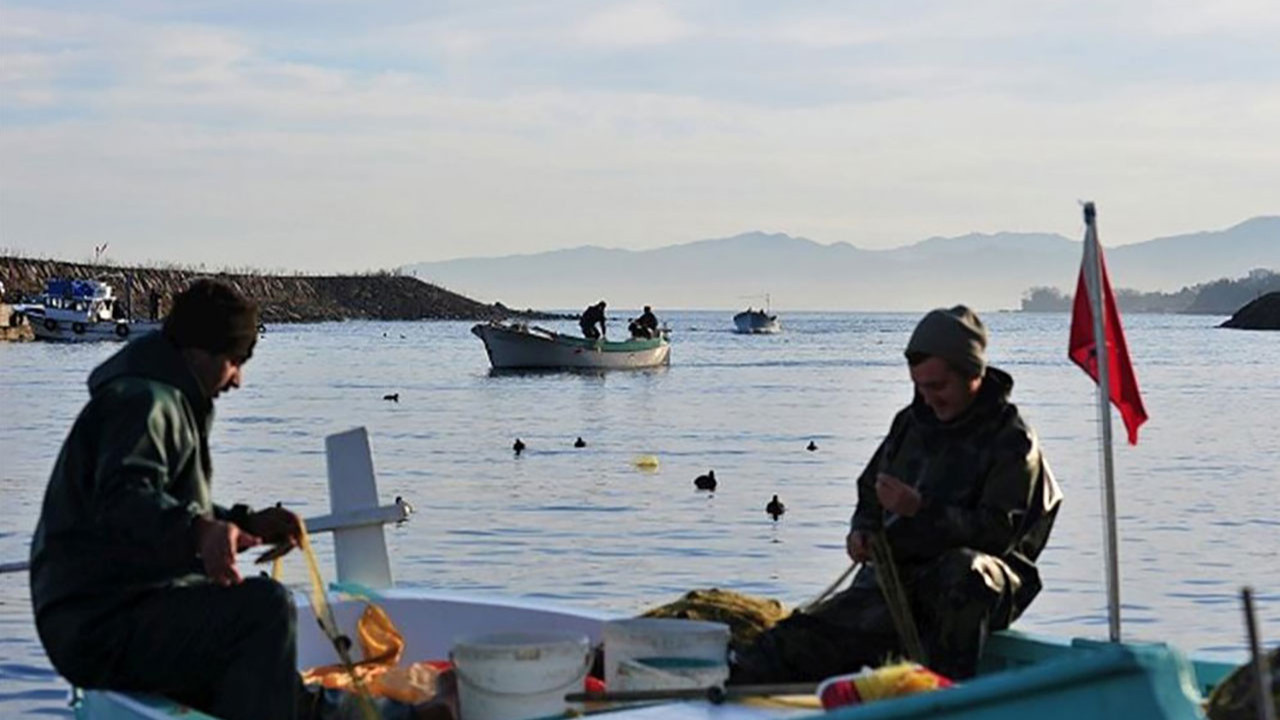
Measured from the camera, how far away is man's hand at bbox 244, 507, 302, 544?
7090 mm

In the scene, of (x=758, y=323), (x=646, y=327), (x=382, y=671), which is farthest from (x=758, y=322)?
(x=382, y=671)

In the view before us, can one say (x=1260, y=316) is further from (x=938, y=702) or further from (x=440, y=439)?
(x=938, y=702)

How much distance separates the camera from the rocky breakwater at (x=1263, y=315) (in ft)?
502

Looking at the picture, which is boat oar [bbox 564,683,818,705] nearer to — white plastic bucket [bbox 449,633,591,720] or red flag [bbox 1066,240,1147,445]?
white plastic bucket [bbox 449,633,591,720]

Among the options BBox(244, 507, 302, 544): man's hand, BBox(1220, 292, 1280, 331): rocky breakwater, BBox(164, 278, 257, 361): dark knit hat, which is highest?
BBox(164, 278, 257, 361): dark knit hat

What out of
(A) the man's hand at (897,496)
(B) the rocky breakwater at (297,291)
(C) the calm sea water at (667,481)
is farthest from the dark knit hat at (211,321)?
(B) the rocky breakwater at (297,291)

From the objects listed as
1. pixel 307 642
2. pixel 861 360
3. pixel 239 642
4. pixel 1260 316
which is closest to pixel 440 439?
pixel 307 642

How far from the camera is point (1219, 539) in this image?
842 inches

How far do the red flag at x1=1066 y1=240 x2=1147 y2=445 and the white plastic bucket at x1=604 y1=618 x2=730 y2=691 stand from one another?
5.12 feet

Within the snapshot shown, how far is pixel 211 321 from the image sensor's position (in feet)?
21.4

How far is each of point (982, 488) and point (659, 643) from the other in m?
1.22

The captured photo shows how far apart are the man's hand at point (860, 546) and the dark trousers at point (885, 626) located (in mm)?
116

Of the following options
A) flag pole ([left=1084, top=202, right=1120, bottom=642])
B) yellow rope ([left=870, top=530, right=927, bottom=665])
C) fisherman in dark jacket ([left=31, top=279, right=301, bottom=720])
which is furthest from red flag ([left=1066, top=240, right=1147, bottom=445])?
fisherman in dark jacket ([left=31, top=279, right=301, bottom=720])

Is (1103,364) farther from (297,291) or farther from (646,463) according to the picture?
(297,291)
